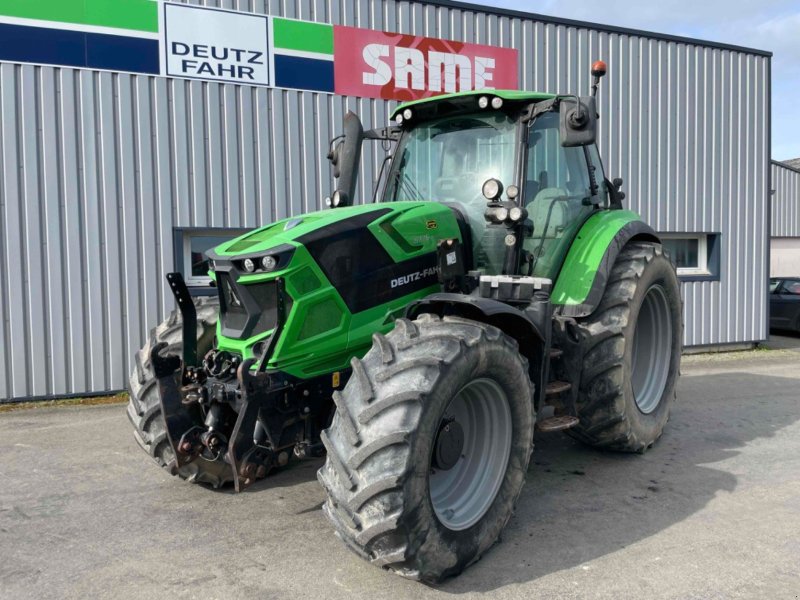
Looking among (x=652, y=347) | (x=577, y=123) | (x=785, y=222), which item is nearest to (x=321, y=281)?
(x=577, y=123)

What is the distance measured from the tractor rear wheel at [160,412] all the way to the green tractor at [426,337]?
14mm

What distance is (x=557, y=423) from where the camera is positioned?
169 inches

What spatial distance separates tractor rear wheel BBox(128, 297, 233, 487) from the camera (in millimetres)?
4262

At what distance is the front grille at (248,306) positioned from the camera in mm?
3709

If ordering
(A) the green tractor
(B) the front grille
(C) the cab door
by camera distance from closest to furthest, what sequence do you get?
(A) the green tractor, (B) the front grille, (C) the cab door

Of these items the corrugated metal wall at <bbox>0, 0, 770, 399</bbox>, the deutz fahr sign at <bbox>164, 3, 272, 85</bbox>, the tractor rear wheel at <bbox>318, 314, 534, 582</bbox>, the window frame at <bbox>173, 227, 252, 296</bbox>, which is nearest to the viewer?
the tractor rear wheel at <bbox>318, 314, 534, 582</bbox>

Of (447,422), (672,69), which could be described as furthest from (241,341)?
(672,69)

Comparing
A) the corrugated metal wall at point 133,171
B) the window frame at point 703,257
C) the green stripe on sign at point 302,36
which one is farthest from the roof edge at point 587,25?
the window frame at point 703,257

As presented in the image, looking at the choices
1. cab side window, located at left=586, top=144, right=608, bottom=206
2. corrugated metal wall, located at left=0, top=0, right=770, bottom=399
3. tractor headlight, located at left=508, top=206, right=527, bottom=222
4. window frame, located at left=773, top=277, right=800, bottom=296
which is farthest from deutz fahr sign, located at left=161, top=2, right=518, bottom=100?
window frame, located at left=773, top=277, right=800, bottom=296

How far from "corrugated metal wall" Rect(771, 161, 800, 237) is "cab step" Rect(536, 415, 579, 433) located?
61.1 ft

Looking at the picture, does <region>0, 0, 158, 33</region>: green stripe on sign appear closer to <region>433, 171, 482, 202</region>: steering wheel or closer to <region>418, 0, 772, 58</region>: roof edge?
<region>418, 0, 772, 58</region>: roof edge

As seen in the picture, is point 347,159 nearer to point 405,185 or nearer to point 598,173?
point 405,185

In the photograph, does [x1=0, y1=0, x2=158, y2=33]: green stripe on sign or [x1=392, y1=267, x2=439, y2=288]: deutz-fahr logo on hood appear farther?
[x1=0, y1=0, x2=158, y2=33]: green stripe on sign

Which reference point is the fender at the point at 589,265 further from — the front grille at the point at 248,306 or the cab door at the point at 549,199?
the front grille at the point at 248,306
